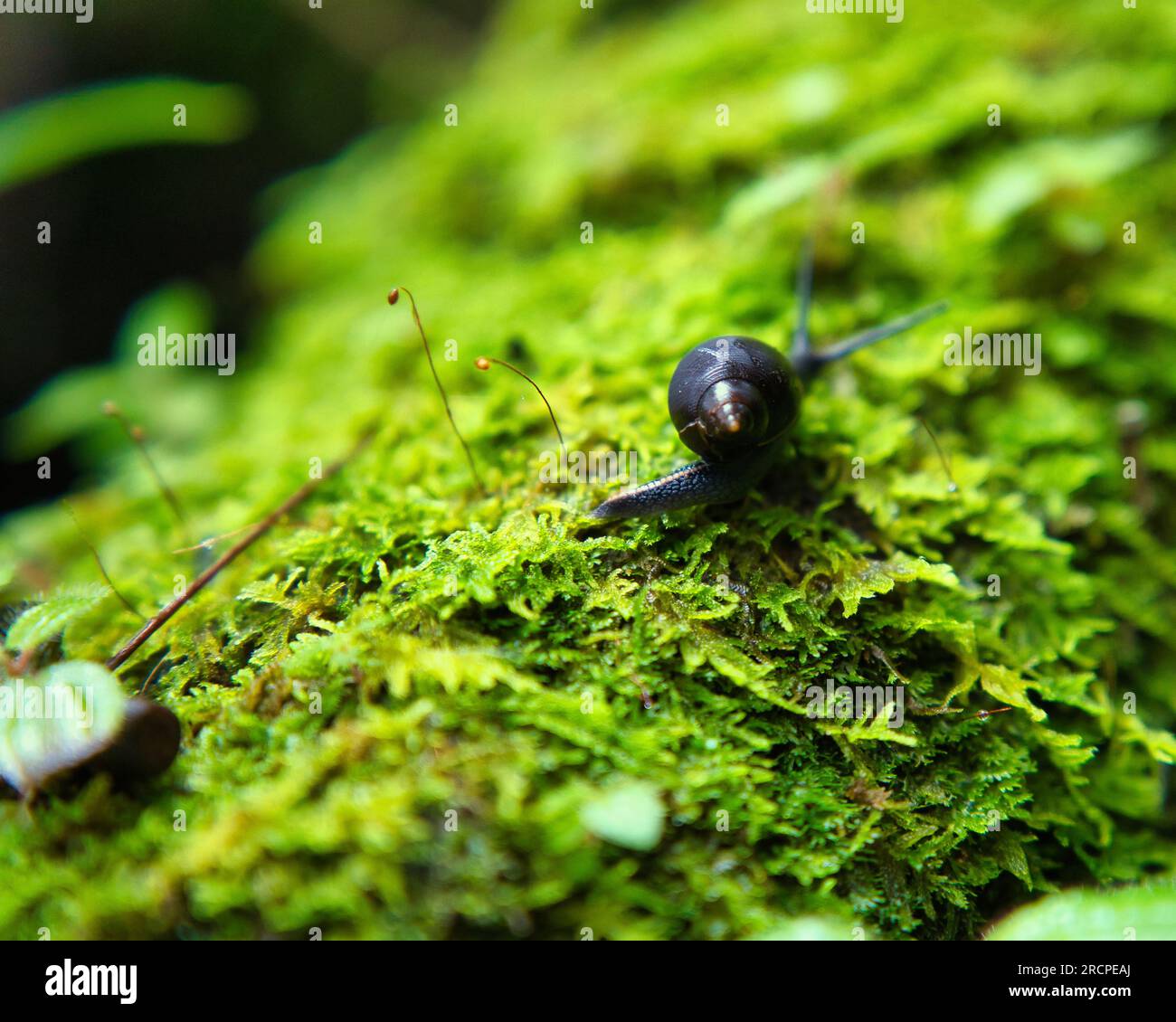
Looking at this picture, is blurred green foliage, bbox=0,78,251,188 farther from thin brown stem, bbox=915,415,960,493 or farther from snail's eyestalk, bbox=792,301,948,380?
thin brown stem, bbox=915,415,960,493

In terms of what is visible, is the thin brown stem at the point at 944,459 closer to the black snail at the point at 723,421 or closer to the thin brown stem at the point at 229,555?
the black snail at the point at 723,421

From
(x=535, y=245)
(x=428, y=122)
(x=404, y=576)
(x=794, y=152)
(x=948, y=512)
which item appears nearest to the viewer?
(x=404, y=576)

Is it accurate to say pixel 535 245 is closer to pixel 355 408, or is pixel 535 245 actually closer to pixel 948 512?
pixel 355 408

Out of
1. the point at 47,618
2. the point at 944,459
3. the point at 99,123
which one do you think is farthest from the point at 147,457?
the point at 944,459

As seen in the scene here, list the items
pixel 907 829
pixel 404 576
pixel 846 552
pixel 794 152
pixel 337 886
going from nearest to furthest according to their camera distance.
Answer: pixel 337 886, pixel 907 829, pixel 404 576, pixel 846 552, pixel 794 152

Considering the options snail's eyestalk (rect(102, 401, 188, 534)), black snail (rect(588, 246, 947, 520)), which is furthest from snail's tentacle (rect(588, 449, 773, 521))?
snail's eyestalk (rect(102, 401, 188, 534))

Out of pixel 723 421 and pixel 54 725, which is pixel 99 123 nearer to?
pixel 54 725
